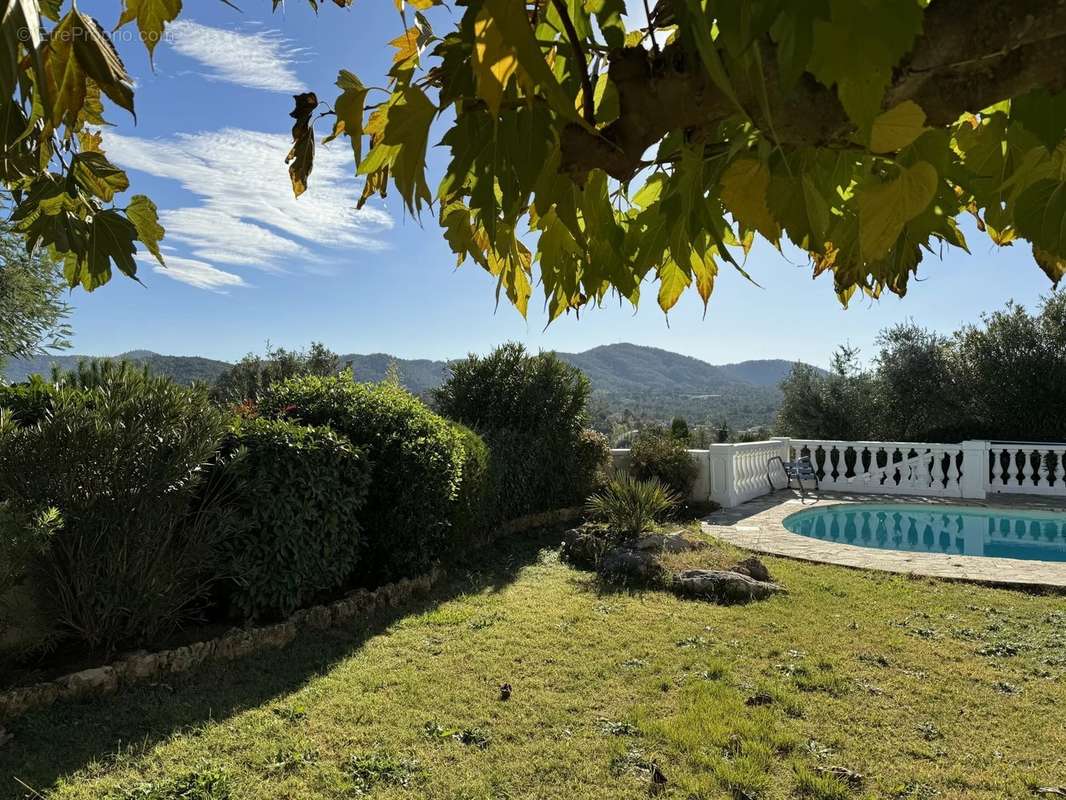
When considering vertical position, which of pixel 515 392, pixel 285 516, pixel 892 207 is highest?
pixel 515 392

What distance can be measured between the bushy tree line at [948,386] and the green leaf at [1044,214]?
1860 cm

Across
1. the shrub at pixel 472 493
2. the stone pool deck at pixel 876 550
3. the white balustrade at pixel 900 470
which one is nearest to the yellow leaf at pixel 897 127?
the shrub at pixel 472 493

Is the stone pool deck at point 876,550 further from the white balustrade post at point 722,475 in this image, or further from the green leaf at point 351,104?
the green leaf at point 351,104

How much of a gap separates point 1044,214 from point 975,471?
14.6 metres

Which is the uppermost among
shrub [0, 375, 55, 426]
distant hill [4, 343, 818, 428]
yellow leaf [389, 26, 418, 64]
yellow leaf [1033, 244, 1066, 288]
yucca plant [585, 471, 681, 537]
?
distant hill [4, 343, 818, 428]

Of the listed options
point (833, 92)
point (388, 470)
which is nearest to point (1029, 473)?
point (388, 470)

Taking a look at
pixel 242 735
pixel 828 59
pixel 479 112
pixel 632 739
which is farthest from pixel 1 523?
pixel 828 59

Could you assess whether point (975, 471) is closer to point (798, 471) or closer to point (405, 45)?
point (798, 471)

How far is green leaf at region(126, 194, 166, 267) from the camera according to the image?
1294 mm

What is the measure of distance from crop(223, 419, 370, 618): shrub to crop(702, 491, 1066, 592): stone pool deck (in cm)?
Answer: 566

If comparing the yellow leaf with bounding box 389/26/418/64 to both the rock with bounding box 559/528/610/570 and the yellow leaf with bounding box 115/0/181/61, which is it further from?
the rock with bounding box 559/528/610/570

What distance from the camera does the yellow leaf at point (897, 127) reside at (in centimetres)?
65

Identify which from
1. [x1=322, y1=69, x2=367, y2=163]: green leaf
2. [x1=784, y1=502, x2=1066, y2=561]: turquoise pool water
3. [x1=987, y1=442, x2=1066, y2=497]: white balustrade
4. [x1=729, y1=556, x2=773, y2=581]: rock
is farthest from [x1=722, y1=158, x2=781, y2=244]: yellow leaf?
[x1=987, y1=442, x2=1066, y2=497]: white balustrade

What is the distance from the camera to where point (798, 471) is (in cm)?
1359
